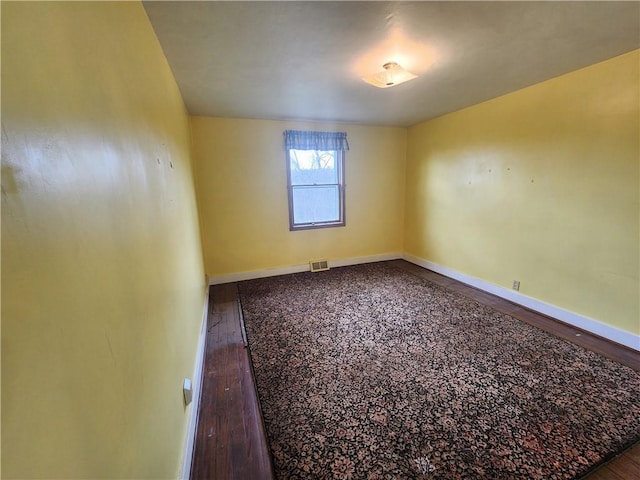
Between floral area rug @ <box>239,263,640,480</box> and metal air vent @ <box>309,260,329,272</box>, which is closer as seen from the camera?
floral area rug @ <box>239,263,640,480</box>

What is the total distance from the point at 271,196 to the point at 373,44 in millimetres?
2508

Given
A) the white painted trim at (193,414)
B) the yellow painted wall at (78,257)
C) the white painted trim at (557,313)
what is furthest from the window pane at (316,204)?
the yellow painted wall at (78,257)

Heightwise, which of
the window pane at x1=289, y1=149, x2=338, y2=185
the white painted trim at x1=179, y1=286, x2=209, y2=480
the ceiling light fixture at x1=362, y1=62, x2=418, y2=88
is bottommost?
the white painted trim at x1=179, y1=286, x2=209, y2=480

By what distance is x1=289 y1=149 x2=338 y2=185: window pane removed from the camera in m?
4.05

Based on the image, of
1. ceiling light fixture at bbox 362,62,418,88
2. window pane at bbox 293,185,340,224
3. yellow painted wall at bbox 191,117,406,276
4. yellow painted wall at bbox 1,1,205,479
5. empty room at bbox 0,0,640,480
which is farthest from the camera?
window pane at bbox 293,185,340,224

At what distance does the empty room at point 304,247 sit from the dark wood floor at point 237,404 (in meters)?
0.01

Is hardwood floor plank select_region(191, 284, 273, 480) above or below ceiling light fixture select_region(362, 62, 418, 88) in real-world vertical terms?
below

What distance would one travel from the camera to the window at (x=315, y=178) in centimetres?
400

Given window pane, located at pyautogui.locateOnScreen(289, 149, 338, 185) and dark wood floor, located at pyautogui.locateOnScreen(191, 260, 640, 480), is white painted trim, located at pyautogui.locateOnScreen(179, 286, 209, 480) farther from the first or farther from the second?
window pane, located at pyautogui.locateOnScreen(289, 149, 338, 185)

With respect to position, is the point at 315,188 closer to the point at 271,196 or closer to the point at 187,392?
the point at 271,196

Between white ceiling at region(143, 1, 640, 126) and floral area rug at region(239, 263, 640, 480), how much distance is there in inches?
90.1

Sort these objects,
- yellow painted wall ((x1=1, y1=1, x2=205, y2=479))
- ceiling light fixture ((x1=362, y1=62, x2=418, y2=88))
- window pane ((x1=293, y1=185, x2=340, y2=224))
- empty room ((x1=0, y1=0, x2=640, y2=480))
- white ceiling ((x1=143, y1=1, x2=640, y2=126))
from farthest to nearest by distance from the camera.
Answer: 1. window pane ((x1=293, y1=185, x2=340, y2=224))
2. ceiling light fixture ((x1=362, y1=62, x2=418, y2=88))
3. white ceiling ((x1=143, y1=1, x2=640, y2=126))
4. empty room ((x1=0, y1=0, x2=640, y2=480))
5. yellow painted wall ((x1=1, y1=1, x2=205, y2=479))

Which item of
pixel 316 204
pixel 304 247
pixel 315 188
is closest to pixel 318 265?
pixel 304 247

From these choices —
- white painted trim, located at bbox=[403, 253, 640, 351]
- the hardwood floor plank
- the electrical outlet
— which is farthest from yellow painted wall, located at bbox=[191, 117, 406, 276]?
the electrical outlet
